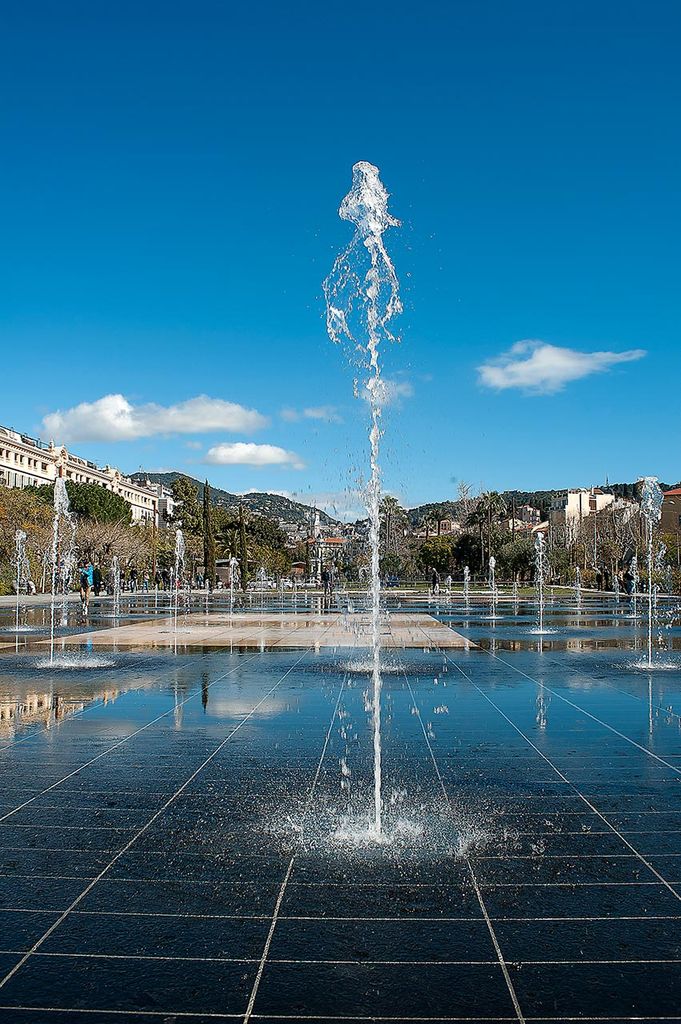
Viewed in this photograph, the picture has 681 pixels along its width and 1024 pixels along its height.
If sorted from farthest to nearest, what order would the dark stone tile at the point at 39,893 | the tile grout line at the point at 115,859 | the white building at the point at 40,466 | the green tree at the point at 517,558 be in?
the white building at the point at 40,466 < the green tree at the point at 517,558 < the dark stone tile at the point at 39,893 < the tile grout line at the point at 115,859

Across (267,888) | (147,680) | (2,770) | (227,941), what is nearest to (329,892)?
(267,888)

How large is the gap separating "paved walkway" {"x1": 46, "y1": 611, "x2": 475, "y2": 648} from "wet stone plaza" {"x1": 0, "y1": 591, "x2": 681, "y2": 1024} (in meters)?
6.32

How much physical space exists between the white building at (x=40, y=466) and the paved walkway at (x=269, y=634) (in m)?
56.8

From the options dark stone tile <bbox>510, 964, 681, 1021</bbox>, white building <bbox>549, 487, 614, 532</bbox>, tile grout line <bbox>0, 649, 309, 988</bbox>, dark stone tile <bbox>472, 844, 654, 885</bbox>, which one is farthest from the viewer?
white building <bbox>549, 487, 614, 532</bbox>

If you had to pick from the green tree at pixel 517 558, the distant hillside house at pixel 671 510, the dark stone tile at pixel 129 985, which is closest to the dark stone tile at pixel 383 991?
the dark stone tile at pixel 129 985

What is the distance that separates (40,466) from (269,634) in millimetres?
84636

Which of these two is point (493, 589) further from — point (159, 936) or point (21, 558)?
point (159, 936)

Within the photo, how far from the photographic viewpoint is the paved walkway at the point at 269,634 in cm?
1605

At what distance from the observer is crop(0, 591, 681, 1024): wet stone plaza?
3.06 m

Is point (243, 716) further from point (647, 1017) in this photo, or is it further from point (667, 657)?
point (667, 657)

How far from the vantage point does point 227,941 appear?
3.42m


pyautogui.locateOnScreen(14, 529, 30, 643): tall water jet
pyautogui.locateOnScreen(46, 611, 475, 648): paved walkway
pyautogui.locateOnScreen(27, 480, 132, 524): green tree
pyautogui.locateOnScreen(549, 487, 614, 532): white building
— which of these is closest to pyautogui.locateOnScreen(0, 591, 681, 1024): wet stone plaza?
pyautogui.locateOnScreen(46, 611, 475, 648): paved walkway

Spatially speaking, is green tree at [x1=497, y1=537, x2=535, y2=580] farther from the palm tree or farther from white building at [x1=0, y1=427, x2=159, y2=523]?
white building at [x1=0, y1=427, x2=159, y2=523]

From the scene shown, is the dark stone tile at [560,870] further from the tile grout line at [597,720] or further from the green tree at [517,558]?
the green tree at [517,558]
